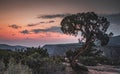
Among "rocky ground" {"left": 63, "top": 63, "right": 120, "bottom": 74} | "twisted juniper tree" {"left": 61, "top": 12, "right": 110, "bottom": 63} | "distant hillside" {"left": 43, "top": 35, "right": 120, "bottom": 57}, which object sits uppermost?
"twisted juniper tree" {"left": 61, "top": 12, "right": 110, "bottom": 63}

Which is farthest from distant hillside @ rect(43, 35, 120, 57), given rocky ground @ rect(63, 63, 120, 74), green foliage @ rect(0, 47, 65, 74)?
green foliage @ rect(0, 47, 65, 74)

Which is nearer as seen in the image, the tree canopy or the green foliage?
the green foliage

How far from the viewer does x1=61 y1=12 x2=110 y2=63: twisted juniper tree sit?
798 cm

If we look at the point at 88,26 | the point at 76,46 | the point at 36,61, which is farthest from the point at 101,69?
the point at 36,61

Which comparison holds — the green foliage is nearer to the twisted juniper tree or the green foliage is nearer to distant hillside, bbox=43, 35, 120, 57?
distant hillside, bbox=43, 35, 120, 57

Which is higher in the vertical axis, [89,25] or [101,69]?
[89,25]

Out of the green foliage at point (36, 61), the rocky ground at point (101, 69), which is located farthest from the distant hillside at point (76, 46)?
the green foliage at point (36, 61)

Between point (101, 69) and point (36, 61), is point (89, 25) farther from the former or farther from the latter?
point (36, 61)

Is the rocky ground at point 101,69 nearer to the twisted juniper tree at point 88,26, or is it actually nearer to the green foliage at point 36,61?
the green foliage at point 36,61

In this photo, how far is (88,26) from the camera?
8008 mm

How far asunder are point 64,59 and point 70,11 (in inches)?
54.4

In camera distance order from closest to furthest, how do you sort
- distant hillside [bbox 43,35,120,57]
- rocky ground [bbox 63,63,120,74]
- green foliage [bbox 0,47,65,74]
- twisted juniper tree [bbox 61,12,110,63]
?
green foliage [bbox 0,47,65,74] → rocky ground [bbox 63,63,120,74] → twisted juniper tree [bbox 61,12,110,63] → distant hillside [bbox 43,35,120,57]

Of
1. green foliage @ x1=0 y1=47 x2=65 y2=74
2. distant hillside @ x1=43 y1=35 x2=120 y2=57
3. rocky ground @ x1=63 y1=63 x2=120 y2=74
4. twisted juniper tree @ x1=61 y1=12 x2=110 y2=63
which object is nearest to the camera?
green foliage @ x1=0 y1=47 x2=65 y2=74

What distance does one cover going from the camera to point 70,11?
828cm
